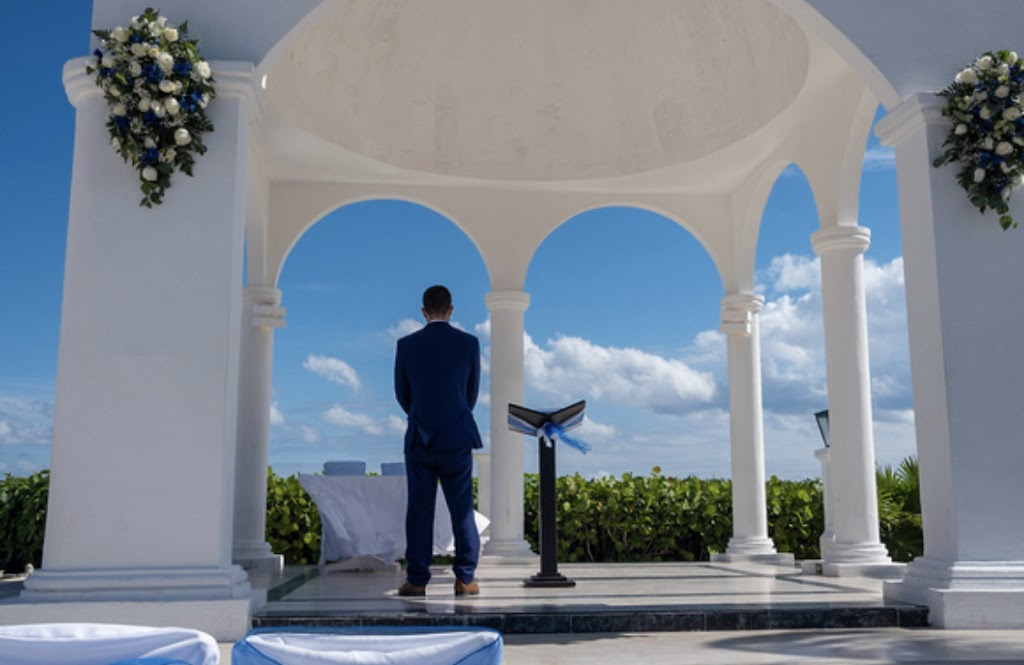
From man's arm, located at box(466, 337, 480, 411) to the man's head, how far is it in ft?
0.91

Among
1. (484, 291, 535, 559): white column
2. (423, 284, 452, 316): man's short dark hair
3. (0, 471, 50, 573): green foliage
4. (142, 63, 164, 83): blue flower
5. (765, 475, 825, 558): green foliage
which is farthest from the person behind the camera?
(765, 475, 825, 558): green foliage

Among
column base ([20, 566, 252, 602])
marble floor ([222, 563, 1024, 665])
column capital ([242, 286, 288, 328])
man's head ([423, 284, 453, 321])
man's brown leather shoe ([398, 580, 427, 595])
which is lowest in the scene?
marble floor ([222, 563, 1024, 665])

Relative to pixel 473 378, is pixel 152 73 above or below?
above

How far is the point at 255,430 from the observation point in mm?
10156

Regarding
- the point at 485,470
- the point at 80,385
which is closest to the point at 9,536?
the point at 485,470

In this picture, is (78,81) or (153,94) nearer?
(153,94)

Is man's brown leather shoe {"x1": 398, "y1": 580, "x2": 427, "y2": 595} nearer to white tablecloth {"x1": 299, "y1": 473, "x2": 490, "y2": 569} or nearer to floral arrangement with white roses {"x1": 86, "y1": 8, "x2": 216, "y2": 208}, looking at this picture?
white tablecloth {"x1": 299, "y1": 473, "x2": 490, "y2": 569}

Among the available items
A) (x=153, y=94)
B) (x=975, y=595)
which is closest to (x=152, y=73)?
(x=153, y=94)

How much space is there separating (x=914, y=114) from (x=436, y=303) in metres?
3.25

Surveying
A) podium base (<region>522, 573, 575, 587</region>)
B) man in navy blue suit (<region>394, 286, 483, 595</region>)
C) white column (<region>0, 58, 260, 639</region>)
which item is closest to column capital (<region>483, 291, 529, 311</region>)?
podium base (<region>522, 573, 575, 587</region>)

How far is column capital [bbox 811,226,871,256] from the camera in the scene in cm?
855

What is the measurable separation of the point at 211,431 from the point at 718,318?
24.6 feet

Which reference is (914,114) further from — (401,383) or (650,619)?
(401,383)

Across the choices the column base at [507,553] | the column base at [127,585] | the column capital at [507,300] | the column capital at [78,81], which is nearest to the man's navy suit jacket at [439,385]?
the column base at [127,585]
